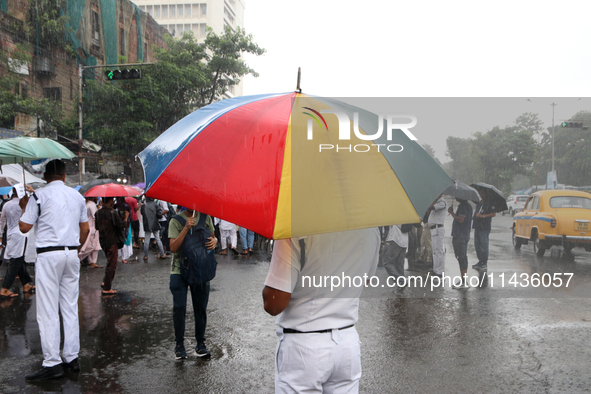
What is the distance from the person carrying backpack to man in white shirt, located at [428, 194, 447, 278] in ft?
18.4

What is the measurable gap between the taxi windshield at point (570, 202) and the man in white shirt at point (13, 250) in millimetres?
12337

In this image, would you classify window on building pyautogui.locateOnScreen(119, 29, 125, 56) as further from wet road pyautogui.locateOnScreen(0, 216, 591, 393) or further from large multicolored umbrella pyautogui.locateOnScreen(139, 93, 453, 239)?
large multicolored umbrella pyautogui.locateOnScreen(139, 93, 453, 239)

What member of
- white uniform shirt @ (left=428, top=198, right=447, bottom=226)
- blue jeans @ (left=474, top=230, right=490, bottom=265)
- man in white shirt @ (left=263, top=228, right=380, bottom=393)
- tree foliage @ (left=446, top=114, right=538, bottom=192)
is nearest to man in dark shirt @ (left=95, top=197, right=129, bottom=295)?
white uniform shirt @ (left=428, top=198, right=447, bottom=226)

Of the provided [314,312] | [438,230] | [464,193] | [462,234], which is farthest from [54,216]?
[464,193]

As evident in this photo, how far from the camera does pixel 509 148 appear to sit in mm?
26219

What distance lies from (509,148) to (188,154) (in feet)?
88.2

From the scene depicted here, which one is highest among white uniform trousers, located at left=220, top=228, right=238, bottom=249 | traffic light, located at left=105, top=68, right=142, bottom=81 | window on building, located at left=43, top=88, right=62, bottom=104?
window on building, located at left=43, top=88, right=62, bottom=104

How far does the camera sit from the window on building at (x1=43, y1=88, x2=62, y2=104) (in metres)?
25.0

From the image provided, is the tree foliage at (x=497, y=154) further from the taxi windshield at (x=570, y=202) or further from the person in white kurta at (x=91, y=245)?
the person in white kurta at (x=91, y=245)

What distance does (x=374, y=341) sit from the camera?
5668 mm

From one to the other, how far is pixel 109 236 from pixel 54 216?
3.95 metres

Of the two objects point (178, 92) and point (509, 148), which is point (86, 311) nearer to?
point (178, 92)

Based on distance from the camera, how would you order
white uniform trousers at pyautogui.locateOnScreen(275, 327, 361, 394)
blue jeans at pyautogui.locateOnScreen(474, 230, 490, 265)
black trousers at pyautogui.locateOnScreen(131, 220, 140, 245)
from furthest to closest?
black trousers at pyautogui.locateOnScreen(131, 220, 140, 245), blue jeans at pyautogui.locateOnScreen(474, 230, 490, 265), white uniform trousers at pyautogui.locateOnScreen(275, 327, 361, 394)

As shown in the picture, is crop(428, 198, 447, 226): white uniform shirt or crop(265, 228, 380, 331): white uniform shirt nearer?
crop(265, 228, 380, 331): white uniform shirt
